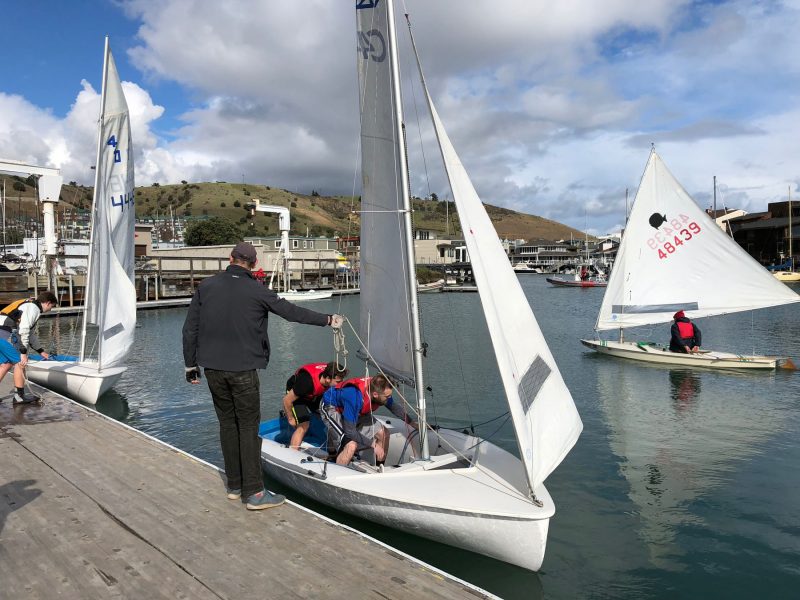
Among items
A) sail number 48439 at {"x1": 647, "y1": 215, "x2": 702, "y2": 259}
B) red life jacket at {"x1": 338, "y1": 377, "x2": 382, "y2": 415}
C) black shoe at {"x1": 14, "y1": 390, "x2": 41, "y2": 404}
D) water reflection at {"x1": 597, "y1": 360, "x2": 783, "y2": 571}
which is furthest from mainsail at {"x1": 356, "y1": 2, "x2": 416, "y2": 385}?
sail number 48439 at {"x1": 647, "y1": 215, "x2": 702, "y2": 259}

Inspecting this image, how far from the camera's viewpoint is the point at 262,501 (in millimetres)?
5496

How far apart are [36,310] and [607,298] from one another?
16.4m

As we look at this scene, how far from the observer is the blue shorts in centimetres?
966

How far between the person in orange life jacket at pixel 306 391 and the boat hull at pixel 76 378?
6.57 m

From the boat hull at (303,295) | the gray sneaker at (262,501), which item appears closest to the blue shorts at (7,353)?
the gray sneaker at (262,501)

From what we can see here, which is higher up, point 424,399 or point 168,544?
point 424,399

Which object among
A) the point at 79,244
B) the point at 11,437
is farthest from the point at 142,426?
the point at 79,244

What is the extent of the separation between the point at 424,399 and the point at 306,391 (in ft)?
6.24

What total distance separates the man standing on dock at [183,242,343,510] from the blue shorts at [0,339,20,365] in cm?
617

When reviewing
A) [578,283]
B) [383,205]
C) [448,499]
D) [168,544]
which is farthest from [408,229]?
[578,283]

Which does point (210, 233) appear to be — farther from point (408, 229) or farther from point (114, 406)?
point (408, 229)

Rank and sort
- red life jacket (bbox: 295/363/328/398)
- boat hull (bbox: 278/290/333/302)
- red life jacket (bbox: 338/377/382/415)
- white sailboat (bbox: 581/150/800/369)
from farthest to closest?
boat hull (bbox: 278/290/333/302) → white sailboat (bbox: 581/150/800/369) → red life jacket (bbox: 295/363/328/398) → red life jacket (bbox: 338/377/382/415)

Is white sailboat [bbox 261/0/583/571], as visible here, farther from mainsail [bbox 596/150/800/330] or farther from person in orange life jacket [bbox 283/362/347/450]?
mainsail [bbox 596/150/800/330]

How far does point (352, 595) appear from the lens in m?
4.02
